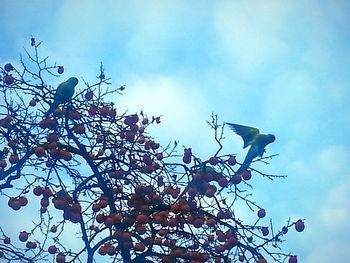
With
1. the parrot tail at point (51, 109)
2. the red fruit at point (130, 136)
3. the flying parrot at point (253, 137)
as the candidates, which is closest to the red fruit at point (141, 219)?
the red fruit at point (130, 136)

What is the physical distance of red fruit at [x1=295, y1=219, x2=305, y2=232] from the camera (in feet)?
18.0

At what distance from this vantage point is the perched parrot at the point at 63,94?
18.8 feet

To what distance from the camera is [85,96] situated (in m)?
5.83

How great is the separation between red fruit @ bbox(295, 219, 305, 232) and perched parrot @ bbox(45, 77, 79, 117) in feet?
9.01

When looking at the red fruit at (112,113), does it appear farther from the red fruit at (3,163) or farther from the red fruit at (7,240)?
the red fruit at (7,240)

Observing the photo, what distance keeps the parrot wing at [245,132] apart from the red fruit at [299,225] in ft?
4.36

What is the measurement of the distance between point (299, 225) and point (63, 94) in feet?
9.39

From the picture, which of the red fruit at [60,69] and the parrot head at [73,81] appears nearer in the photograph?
the parrot head at [73,81]

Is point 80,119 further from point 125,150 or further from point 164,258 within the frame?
point 164,258

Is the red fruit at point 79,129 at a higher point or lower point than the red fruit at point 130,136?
lower

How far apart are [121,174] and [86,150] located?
465 millimetres

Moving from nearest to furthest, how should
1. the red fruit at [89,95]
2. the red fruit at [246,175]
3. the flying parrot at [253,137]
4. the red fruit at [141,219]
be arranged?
the red fruit at [141,219] < the red fruit at [246,175] < the red fruit at [89,95] < the flying parrot at [253,137]

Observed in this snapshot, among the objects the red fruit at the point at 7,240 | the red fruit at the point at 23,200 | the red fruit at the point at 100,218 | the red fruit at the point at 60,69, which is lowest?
the red fruit at the point at 7,240

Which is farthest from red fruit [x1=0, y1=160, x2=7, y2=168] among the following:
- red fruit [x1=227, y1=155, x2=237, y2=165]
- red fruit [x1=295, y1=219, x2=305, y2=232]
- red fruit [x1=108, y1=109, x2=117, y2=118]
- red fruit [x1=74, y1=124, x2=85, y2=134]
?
red fruit [x1=295, y1=219, x2=305, y2=232]
